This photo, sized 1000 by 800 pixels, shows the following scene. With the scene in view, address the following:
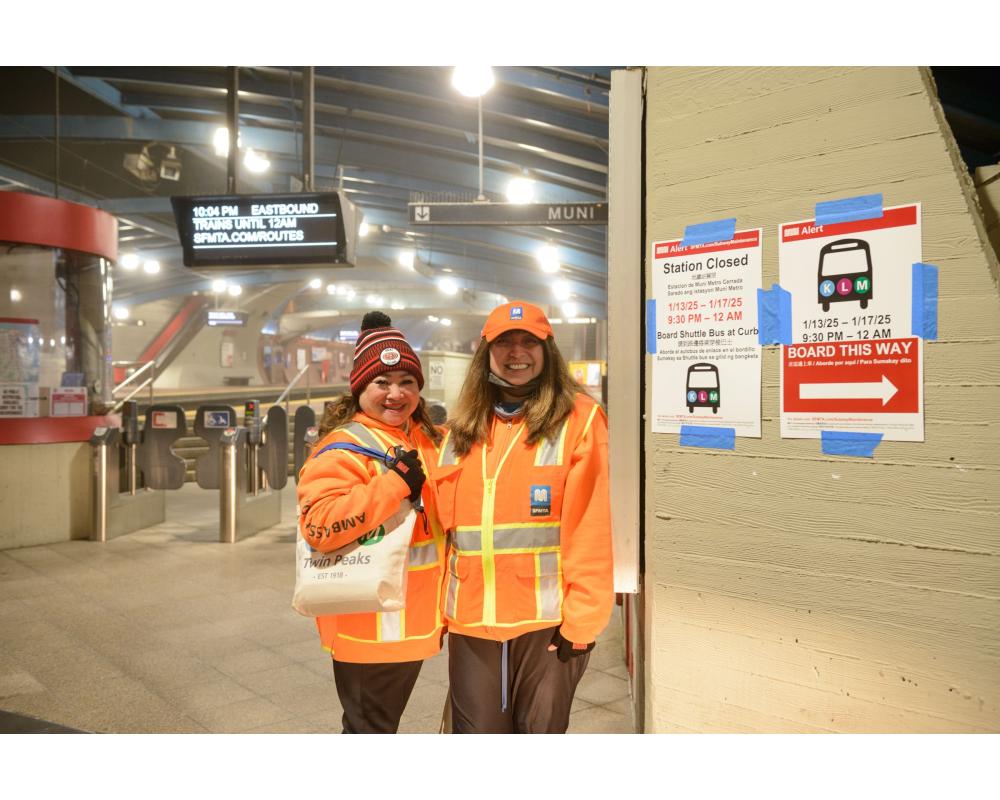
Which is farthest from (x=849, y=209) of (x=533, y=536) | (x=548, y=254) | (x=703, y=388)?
(x=548, y=254)

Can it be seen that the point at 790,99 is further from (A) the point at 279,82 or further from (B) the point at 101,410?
(A) the point at 279,82

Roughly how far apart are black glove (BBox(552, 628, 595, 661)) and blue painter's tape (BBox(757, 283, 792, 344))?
979 mm

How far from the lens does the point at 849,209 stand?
A: 196cm

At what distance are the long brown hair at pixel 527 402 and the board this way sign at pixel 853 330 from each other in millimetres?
610

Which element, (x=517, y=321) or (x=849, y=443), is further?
(x=517, y=321)

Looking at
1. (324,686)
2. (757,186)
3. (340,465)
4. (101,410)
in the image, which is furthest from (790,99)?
(101,410)

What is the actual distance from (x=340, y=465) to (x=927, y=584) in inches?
62.2

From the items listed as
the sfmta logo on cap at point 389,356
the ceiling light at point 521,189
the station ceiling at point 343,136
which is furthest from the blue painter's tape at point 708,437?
the ceiling light at point 521,189

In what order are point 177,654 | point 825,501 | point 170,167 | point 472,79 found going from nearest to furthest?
point 825,501 < point 177,654 < point 472,79 < point 170,167

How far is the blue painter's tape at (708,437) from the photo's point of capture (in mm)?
2139

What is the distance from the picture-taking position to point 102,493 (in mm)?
7098

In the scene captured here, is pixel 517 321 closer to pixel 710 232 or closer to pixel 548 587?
pixel 710 232

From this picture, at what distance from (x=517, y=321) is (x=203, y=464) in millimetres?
7230
